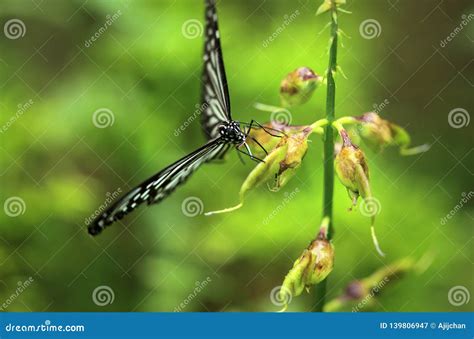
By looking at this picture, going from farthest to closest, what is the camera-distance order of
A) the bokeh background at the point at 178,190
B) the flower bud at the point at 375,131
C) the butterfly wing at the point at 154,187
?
1. the bokeh background at the point at 178,190
2. the butterfly wing at the point at 154,187
3. the flower bud at the point at 375,131

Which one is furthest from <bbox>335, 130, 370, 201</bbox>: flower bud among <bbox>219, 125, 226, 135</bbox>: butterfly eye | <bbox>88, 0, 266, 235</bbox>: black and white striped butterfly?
<bbox>219, 125, 226, 135</bbox>: butterfly eye

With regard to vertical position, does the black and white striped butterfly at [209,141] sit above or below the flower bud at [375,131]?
below

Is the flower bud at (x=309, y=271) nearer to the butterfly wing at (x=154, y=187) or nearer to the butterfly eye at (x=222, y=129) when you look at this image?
the butterfly wing at (x=154, y=187)

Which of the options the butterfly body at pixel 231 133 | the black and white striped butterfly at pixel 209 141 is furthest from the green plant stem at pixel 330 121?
the butterfly body at pixel 231 133

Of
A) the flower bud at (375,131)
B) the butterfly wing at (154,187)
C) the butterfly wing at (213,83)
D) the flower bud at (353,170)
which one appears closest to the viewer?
the flower bud at (353,170)

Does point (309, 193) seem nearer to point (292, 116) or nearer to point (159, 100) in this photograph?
point (292, 116)

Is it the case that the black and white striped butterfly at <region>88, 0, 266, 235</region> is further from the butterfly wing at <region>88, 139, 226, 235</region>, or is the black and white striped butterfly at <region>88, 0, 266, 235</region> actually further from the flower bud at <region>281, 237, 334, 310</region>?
the flower bud at <region>281, 237, 334, 310</region>

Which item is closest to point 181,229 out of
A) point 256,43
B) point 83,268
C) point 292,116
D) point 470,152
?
point 83,268
